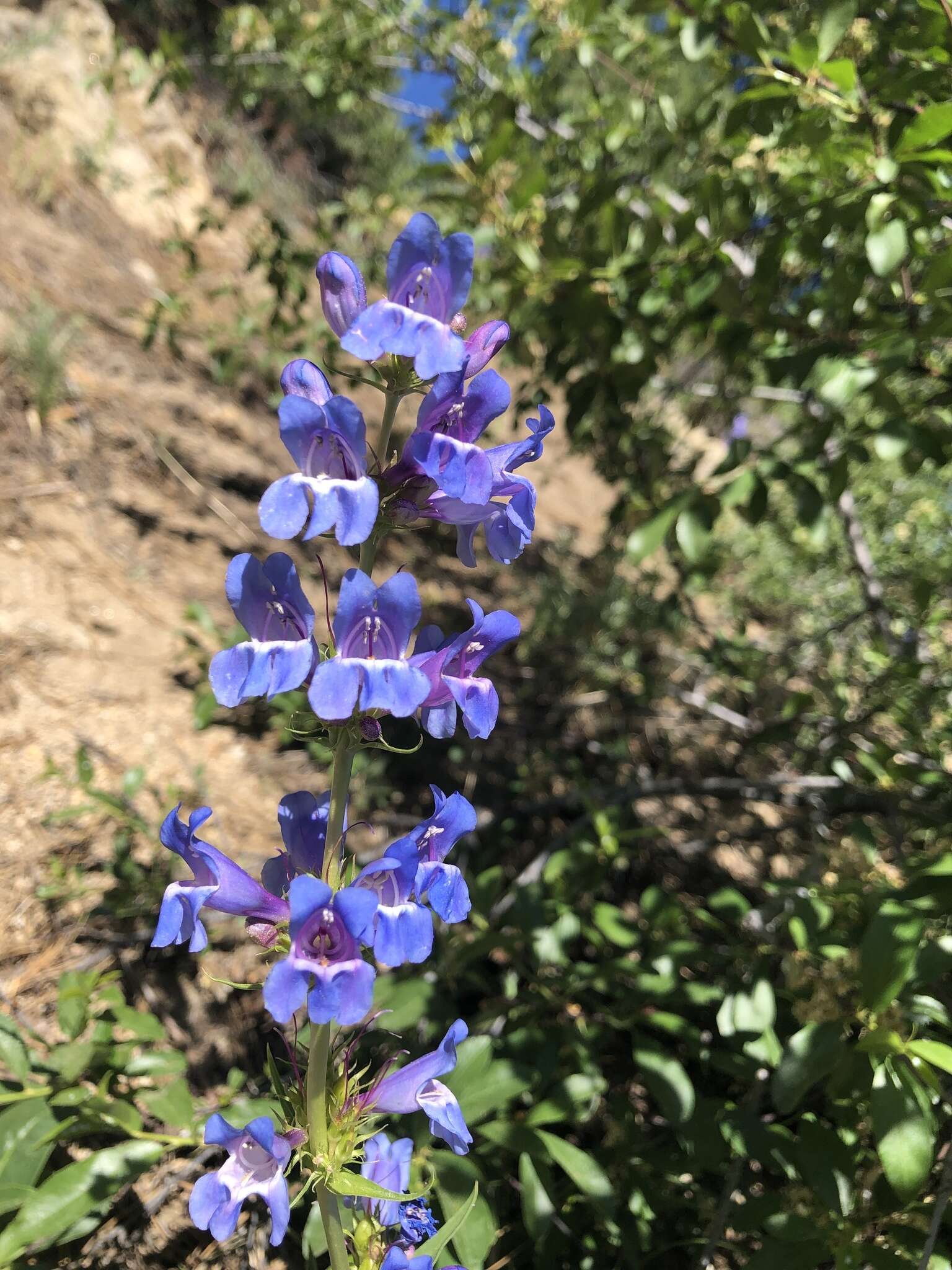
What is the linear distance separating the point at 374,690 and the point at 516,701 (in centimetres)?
323

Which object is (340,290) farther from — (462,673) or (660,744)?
(660,744)

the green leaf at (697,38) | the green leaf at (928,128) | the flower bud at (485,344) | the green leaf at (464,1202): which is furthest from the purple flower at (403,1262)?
the green leaf at (697,38)

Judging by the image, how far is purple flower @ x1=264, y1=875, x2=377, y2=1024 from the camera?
98 centimetres

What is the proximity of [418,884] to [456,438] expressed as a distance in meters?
0.71

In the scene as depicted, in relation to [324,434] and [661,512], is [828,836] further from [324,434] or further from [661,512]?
[324,434]

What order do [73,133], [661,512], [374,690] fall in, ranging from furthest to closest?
[73,133] < [661,512] < [374,690]

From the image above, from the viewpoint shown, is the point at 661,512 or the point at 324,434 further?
the point at 661,512

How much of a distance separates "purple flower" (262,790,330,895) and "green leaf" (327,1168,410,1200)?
1.41 ft

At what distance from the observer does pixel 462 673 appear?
1.26m

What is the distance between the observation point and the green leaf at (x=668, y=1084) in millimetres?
1853

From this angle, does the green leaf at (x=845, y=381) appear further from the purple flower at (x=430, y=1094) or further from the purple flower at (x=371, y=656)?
the purple flower at (x=430, y=1094)

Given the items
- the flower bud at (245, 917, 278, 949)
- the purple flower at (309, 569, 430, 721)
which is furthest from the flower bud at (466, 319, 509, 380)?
the flower bud at (245, 917, 278, 949)

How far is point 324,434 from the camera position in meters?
1.12

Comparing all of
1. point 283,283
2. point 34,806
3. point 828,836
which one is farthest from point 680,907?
point 283,283
